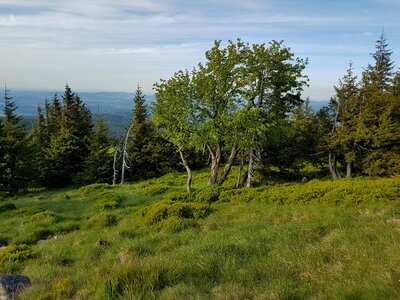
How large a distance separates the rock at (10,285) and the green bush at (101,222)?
9.30 meters

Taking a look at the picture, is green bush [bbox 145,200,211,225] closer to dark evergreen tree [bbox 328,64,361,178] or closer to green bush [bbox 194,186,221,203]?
green bush [bbox 194,186,221,203]

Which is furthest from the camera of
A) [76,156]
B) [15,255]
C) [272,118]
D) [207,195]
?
[76,156]

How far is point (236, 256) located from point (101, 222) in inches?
419

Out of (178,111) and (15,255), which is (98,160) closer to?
(178,111)

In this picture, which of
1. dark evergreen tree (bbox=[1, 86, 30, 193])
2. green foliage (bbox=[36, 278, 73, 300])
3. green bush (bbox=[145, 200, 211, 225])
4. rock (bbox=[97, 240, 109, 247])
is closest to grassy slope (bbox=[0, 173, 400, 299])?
green foliage (bbox=[36, 278, 73, 300])

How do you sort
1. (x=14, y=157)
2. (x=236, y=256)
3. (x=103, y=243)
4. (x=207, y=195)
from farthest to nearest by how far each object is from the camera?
1. (x=14, y=157)
2. (x=207, y=195)
3. (x=103, y=243)
4. (x=236, y=256)

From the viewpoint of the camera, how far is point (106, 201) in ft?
81.6

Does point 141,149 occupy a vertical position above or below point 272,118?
below

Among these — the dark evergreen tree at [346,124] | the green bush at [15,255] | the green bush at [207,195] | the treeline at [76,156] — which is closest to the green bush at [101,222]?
the green bush at [15,255]

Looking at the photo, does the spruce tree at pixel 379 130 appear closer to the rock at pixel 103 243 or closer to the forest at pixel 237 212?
the forest at pixel 237 212

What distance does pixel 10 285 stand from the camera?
6516 mm

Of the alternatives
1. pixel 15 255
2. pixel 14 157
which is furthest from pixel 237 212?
pixel 14 157

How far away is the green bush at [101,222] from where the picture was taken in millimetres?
16328

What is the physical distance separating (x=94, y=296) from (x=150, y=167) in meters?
45.9
